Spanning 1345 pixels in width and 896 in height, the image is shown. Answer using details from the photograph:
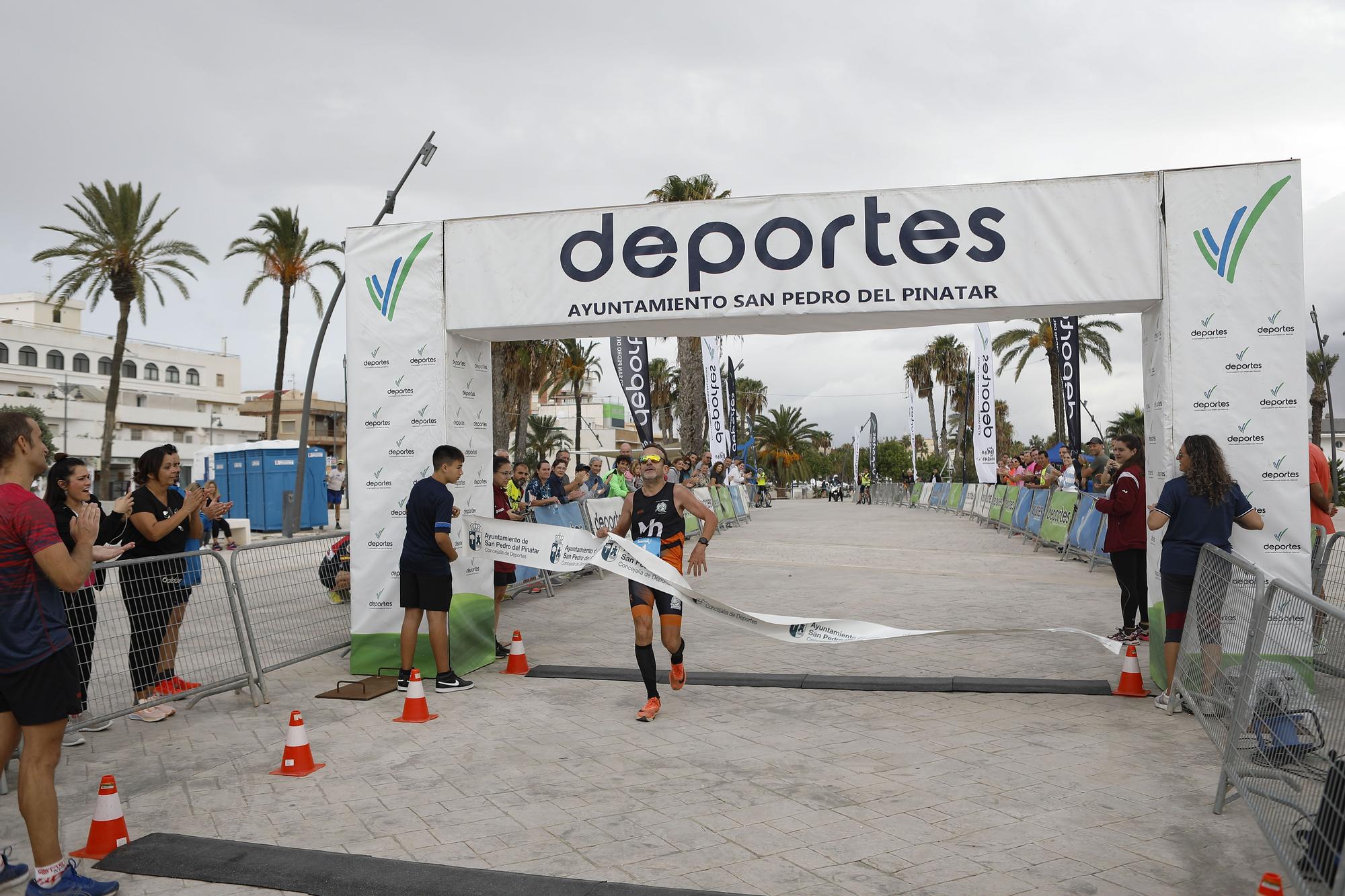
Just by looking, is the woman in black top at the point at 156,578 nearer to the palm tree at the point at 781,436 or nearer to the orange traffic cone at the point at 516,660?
the orange traffic cone at the point at 516,660

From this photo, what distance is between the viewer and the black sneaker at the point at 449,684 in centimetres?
753

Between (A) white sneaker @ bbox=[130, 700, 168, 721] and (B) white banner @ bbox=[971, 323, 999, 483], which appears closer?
(A) white sneaker @ bbox=[130, 700, 168, 721]

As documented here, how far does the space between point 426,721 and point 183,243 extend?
3129cm

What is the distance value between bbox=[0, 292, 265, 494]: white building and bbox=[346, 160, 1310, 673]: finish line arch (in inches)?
2337

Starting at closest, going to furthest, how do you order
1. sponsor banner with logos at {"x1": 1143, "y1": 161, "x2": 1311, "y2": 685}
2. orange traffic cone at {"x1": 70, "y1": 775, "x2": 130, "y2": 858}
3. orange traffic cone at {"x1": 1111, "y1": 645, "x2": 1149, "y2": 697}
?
orange traffic cone at {"x1": 70, "y1": 775, "x2": 130, "y2": 858} → sponsor banner with logos at {"x1": 1143, "y1": 161, "x2": 1311, "y2": 685} → orange traffic cone at {"x1": 1111, "y1": 645, "x2": 1149, "y2": 697}

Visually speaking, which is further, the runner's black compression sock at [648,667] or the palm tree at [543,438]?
the palm tree at [543,438]

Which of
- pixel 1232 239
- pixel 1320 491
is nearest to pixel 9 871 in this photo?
pixel 1232 239

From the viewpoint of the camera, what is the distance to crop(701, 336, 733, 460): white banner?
25469 millimetres

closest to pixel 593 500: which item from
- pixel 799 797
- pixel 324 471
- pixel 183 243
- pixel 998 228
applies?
pixel 998 228

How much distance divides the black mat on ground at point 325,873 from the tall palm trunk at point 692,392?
79.2 ft

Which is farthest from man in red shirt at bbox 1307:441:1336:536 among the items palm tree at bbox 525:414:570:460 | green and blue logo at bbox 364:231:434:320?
palm tree at bbox 525:414:570:460

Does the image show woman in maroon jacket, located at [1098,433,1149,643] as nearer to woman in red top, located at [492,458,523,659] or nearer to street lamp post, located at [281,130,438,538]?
woman in red top, located at [492,458,523,659]

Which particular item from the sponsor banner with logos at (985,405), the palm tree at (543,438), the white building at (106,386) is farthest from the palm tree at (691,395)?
the white building at (106,386)

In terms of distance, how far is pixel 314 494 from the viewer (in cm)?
2733
